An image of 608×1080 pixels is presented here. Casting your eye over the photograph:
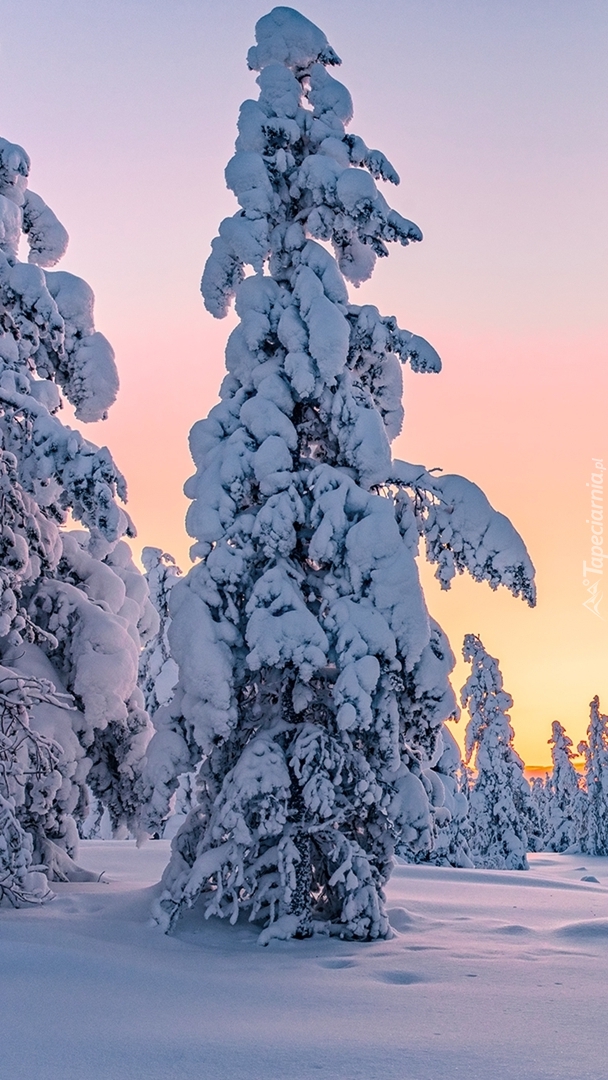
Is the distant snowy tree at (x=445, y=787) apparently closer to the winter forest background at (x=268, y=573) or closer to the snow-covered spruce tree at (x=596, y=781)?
the winter forest background at (x=268, y=573)

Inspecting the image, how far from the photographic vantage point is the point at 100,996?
6398mm

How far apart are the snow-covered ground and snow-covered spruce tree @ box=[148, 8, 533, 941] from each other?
0.82 meters

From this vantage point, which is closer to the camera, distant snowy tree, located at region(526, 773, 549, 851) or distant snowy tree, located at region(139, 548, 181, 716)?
distant snowy tree, located at region(139, 548, 181, 716)

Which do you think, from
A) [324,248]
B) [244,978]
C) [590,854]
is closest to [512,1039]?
[244,978]

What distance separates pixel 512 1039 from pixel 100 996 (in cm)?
278

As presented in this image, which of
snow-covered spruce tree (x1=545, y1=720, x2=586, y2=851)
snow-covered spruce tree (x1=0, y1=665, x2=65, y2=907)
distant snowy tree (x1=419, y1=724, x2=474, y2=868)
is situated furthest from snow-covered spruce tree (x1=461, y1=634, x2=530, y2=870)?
snow-covered spruce tree (x1=0, y1=665, x2=65, y2=907)

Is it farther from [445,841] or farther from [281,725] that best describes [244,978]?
[445,841]

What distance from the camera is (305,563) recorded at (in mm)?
11055

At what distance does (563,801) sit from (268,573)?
55.4 meters

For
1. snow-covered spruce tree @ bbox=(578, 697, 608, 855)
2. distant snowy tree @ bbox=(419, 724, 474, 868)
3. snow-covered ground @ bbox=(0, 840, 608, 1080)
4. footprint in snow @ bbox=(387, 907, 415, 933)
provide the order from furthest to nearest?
snow-covered spruce tree @ bbox=(578, 697, 608, 855) < distant snowy tree @ bbox=(419, 724, 474, 868) < footprint in snow @ bbox=(387, 907, 415, 933) < snow-covered ground @ bbox=(0, 840, 608, 1080)

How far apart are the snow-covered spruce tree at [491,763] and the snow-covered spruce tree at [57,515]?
27.0m

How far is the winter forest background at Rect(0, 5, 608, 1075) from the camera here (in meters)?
9.73

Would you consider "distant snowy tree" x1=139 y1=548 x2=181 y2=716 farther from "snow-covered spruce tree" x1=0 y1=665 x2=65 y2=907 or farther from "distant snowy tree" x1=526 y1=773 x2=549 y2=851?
"snow-covered spruce tree" x1=0 y1=665 x2=65 y2=907

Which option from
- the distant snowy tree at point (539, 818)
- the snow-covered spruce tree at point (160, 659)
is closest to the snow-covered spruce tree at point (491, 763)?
the distant snowy tree at point (539, 818)
